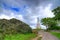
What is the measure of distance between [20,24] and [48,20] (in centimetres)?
4102

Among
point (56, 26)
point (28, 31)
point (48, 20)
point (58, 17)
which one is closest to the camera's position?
point (28, 31)

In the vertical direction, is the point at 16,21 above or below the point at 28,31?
above

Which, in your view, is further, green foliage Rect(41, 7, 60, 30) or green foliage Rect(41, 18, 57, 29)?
green foliage Rect(41, 18, 57, 29)

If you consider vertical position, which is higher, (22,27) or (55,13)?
(55,13)

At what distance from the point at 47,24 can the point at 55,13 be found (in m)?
25.6

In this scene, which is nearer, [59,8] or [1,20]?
[1,20]

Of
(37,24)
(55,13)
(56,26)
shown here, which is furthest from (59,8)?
(37,24)

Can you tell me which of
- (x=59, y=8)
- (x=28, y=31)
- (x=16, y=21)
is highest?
(x=59, y=8)

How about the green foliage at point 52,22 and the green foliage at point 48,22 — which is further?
the green foliage at point 48,22

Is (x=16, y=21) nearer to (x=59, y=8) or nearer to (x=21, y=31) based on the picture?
(x=21, y=31)

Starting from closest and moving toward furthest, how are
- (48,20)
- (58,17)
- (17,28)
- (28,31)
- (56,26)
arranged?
(17,28)
(28,31)
(58,17)
(56,26)
(48,20)

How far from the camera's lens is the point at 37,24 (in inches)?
3204

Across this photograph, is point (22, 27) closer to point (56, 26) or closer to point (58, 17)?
point (58, 17)

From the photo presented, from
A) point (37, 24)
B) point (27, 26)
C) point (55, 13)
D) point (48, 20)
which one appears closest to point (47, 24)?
point (48, 20)
